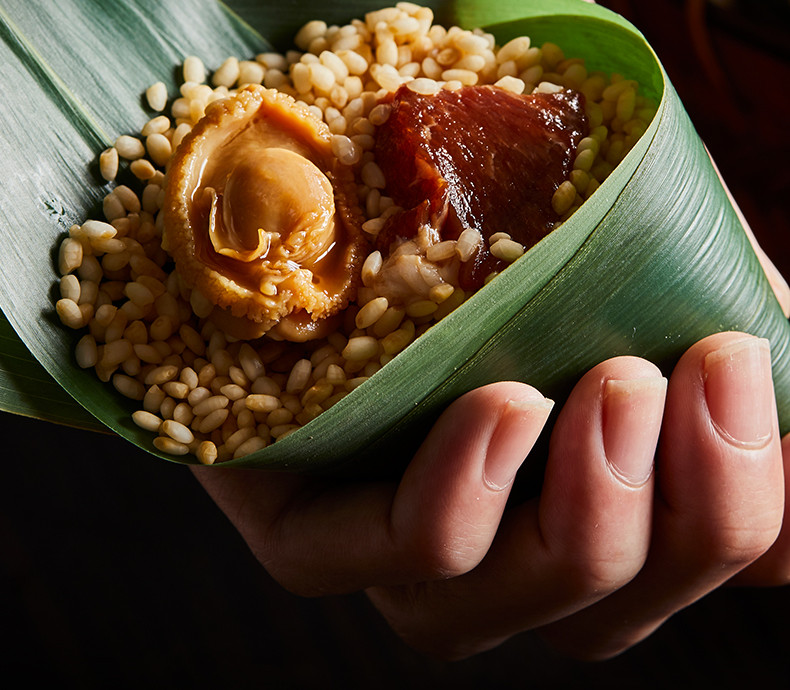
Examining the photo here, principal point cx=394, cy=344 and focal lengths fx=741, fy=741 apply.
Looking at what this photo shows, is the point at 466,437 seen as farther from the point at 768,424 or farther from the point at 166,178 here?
the point at 166,178

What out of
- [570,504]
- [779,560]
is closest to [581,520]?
[570,504]

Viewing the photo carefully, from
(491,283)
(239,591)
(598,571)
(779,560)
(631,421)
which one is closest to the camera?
(491,283)

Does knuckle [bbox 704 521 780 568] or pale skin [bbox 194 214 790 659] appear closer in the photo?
pale skin [bbox 194 214 790 659]

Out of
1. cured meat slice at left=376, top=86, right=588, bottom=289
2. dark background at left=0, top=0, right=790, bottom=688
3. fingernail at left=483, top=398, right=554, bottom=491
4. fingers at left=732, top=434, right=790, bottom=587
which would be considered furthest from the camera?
dark background at left=0, top=0, right=790, bottom=688

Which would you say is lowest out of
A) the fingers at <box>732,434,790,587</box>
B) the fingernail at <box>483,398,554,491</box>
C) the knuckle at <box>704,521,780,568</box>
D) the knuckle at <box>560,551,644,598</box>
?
the fingers at <box>732,434,790,587</box>

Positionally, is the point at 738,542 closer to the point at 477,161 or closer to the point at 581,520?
the point at 581,520

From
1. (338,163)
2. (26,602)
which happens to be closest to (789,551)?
(338,163)

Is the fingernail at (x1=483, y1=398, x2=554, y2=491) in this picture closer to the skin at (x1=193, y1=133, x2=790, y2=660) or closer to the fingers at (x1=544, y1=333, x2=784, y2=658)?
the skin at (x1=193, y1=133, x2=790, y2=660)

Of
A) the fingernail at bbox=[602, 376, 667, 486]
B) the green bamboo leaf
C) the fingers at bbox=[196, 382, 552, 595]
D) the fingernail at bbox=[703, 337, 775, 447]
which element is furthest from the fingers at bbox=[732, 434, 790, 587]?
the fingers at bbox=[196, 382, 552, 595]
